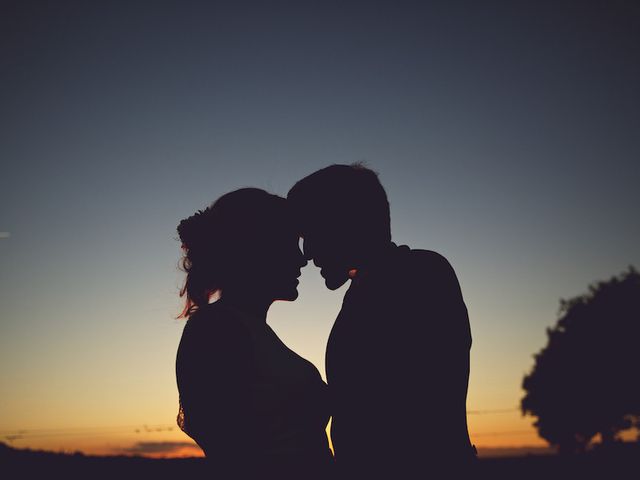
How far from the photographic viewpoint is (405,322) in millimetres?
3230

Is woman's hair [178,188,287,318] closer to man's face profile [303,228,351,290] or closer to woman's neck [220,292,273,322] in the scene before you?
woman's neck [220,292,273,322]

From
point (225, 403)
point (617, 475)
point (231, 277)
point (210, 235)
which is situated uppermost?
point (210, 235)

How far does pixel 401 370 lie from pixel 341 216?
140cm

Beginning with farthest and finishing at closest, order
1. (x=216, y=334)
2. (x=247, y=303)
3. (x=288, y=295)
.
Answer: (x=288, y=295)
(x=247, y=303)
(x=216, y=334)

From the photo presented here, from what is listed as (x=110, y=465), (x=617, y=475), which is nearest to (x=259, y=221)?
(x=110, y=465)

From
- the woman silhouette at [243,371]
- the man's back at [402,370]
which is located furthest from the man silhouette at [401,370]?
the woman silhouette at [243,371]

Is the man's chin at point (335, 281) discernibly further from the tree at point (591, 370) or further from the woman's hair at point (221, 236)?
the tree at point (591, 370)

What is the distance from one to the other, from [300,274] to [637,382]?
28534 mm

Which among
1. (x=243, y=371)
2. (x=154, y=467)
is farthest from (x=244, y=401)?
(x=154, y=467)

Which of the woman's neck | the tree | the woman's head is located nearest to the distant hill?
the woman's neck

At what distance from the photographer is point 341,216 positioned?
405cm

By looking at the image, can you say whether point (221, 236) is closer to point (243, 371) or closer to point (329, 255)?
point (329, 255)

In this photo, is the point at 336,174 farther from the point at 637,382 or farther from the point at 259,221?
the point at 637,382

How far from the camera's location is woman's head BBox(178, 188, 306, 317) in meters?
4.41
